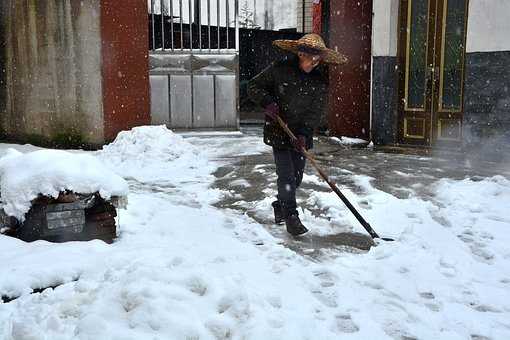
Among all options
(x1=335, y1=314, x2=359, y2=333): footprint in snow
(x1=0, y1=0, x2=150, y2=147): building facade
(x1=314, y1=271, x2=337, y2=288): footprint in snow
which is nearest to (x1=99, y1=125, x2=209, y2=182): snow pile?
(x1=0, y1=0, x2=150, y2=147): building facade

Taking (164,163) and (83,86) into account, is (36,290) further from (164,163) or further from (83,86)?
(83,86)

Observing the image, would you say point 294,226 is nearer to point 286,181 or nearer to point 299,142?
point 286,181

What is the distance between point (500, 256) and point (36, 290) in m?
3.57

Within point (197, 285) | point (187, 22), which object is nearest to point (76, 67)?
point (187, 22)

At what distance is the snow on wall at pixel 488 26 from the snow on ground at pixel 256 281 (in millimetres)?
3620

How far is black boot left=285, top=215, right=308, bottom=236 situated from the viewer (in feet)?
17.3

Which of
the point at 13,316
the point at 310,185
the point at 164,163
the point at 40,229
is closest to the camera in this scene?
the point at 13,316

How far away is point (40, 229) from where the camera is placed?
4352 millimetres

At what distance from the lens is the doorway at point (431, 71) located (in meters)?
9.51

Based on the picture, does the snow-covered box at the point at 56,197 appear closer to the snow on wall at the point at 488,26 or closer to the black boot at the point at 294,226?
the black boot at the point at 294,226

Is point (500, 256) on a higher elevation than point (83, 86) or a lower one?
lower

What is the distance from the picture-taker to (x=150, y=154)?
29.0 ft

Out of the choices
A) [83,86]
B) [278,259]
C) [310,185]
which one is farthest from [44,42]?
[278,259]

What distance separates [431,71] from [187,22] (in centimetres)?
489
